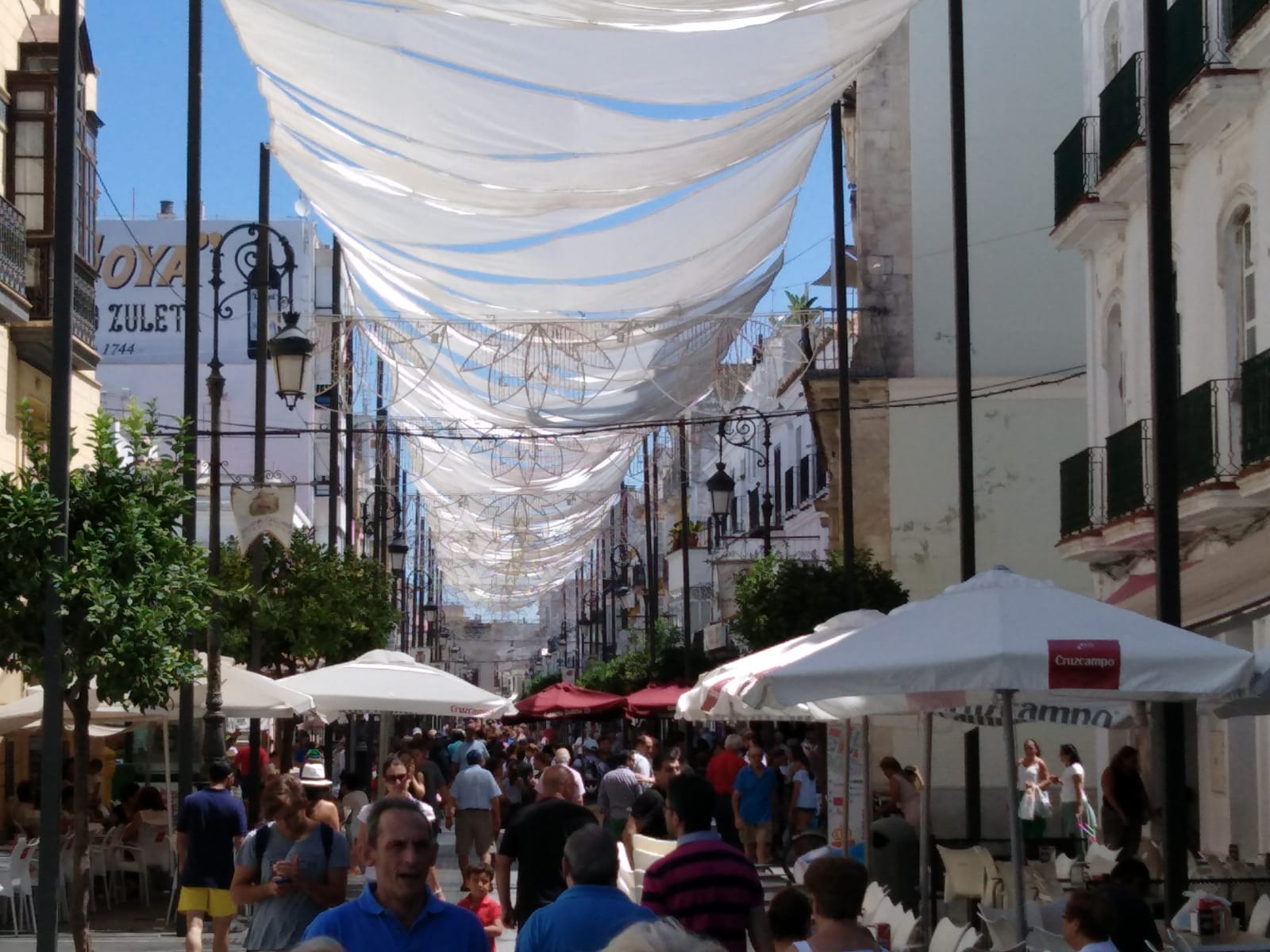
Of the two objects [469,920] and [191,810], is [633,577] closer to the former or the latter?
[191,810]

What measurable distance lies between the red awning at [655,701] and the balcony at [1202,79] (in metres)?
16.7

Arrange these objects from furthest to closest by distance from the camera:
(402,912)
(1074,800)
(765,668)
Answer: (1074,800)
(765,668)
(402,912)

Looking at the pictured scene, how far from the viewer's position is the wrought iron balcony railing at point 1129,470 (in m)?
20.3

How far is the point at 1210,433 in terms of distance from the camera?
1794cm

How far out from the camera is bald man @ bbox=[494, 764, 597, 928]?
9.98 m

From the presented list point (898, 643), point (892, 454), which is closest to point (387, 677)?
point (898, 643)

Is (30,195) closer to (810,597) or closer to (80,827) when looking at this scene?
(80,827)

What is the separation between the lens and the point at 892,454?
33969 millimetres

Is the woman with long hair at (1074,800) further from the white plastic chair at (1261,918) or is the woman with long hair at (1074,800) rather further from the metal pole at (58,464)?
the metal pole at (58,464)

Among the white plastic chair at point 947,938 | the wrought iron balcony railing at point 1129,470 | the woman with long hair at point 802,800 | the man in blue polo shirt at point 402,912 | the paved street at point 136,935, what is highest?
the wrought iron balcony railing at point 1129,470

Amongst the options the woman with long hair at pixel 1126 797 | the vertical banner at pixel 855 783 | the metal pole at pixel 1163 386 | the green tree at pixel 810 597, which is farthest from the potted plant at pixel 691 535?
the metal pole at pixel 1163 386

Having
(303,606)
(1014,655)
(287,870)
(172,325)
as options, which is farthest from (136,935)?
(172,325)

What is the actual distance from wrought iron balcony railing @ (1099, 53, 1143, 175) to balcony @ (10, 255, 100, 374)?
1139cm

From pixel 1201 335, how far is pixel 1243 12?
3.86 m
